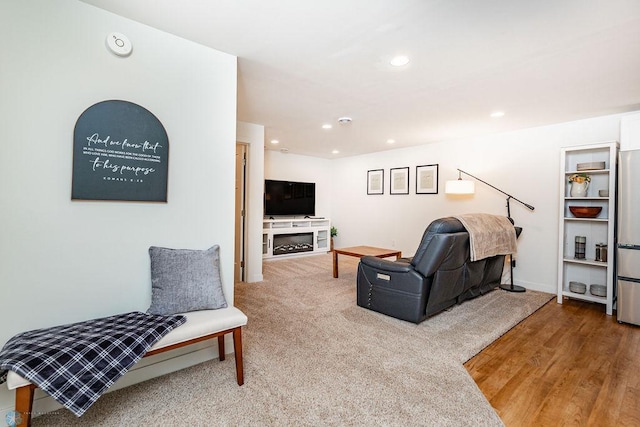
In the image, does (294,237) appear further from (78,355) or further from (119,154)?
(78,355)

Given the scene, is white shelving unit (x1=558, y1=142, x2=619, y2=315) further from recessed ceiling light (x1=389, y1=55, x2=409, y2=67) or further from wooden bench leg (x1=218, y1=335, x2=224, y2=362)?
wooden bench leg (x1=218, y1=335, x2=224, y2=362)

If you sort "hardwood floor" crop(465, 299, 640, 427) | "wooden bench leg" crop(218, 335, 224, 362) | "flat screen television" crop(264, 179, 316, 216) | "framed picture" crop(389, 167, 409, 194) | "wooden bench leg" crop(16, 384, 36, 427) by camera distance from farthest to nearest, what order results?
1. "flat screen television" crop(264, 179, 316, 216)
2. "framed picture" crop(389, 167, 409, 194)
3. "wooden bench leg" crop(218, 335, 224, 362)
4. "hardwood floor" crop(465, 299, 640, 427)
5. "wooden bench leg" crop(16, 384, 36, 427)

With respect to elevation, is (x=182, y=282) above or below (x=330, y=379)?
above

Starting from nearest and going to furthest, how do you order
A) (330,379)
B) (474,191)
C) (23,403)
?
(23,403) → (330,379) → (474,191)

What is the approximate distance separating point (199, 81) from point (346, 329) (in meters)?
2.35

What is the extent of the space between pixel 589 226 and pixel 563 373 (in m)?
2.47

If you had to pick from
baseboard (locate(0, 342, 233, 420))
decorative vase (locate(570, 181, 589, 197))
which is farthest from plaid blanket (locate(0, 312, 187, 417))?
decorative vase (locate(570, 181, 589, 197))

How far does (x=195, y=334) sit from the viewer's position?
1628 millimetres

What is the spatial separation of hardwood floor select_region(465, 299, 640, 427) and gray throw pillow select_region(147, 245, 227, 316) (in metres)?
1.85

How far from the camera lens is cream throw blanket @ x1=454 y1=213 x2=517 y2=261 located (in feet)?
9.68

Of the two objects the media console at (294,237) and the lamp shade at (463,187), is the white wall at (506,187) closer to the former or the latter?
the lamp shade at (463,187)

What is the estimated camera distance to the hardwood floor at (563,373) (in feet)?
5.39

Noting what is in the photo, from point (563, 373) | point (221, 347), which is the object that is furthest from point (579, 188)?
point (221, 347)

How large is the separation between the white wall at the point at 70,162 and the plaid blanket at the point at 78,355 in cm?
25
